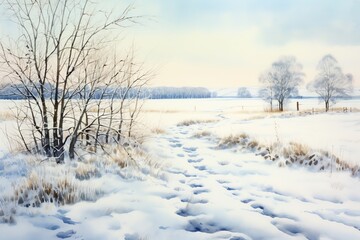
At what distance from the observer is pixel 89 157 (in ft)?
7.54

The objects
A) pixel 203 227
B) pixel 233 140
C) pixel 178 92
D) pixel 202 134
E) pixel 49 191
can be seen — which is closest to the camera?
pixel 203 227

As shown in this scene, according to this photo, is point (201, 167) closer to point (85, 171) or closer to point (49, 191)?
point (85, 171)

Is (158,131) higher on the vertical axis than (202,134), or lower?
higher

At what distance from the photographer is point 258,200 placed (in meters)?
1.92

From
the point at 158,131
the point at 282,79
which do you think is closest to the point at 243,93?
the point at 282,79

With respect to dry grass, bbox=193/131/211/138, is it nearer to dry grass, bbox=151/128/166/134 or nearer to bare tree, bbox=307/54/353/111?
dry grass, bbox=151/128/166/134

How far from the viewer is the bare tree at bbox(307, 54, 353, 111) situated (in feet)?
7.59

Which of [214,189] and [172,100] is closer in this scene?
[214,189]

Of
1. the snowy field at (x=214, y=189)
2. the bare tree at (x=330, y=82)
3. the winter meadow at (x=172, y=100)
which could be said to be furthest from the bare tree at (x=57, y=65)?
the bare tree at (x=330, y=82)

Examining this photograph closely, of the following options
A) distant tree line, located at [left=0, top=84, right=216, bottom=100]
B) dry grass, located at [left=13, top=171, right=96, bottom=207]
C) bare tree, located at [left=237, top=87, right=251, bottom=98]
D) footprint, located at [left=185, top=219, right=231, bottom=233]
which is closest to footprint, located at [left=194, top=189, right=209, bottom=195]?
footprint, located at [left=185, top=219, right=231, bottom=233]

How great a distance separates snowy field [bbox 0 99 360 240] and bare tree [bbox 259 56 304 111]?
13 centimetres

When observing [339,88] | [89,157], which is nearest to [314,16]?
[339,88]

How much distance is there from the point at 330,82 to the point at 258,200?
104cm

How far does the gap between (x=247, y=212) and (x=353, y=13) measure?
154cm
